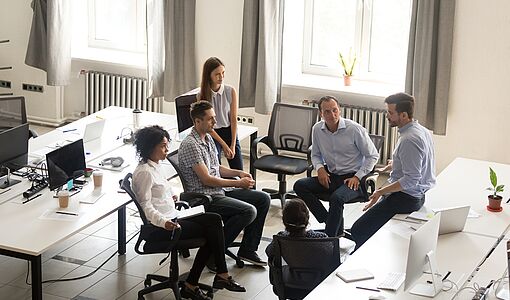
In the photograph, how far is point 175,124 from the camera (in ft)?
28.0

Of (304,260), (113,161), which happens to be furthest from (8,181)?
(304,260)

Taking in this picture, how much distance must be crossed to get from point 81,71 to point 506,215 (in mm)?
5966

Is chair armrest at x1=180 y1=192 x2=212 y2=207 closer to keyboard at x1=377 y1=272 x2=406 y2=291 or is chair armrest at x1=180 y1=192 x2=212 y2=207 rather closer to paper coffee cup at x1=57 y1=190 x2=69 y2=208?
paper coffee cup at x1=57 y1=190 x2=69 y2=208

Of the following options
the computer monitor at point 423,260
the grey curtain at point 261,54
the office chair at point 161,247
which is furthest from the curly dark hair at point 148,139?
the grey curtain at point 261,54

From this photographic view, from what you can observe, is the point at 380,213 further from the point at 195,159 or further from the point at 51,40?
the point at 51,40

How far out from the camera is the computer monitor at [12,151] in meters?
6.71

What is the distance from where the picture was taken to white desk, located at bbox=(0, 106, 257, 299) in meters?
5.67

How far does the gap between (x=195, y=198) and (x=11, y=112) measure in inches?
84.7

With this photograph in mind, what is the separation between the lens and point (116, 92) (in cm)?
1053

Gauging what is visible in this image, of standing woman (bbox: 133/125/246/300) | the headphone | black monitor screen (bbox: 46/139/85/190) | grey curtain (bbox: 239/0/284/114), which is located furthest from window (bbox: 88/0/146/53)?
standing woman (bbox: 133/125/246/300)

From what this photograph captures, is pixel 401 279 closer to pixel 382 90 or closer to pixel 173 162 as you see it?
pixel 173 162

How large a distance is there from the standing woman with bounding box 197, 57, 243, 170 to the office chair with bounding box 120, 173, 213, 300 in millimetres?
1431

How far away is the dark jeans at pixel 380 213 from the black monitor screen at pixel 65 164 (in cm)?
209

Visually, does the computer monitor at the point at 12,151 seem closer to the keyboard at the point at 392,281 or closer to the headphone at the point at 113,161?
the headphone at the point at 113,161
